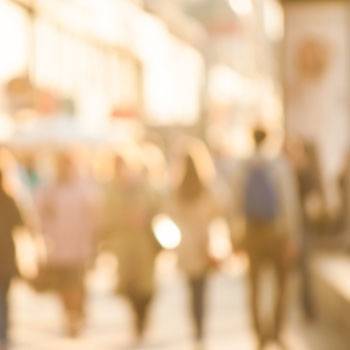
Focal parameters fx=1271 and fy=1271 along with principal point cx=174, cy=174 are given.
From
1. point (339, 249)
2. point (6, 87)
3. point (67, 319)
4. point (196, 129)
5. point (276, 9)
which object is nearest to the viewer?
point (67, 319)

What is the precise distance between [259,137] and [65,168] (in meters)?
1.59

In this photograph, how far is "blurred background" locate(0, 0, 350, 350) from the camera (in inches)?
390

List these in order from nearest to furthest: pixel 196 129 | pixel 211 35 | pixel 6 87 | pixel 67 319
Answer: pixel 67 319 → pixel 6 87 → pixel 196 129 → pixel 211 35

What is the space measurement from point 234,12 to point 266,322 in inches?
575

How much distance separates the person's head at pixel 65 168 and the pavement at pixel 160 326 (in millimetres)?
920

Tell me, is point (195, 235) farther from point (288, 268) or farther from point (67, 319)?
point (67, 319)

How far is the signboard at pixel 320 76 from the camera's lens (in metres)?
14.6

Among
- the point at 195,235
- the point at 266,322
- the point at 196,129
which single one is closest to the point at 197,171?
the point at 195,235

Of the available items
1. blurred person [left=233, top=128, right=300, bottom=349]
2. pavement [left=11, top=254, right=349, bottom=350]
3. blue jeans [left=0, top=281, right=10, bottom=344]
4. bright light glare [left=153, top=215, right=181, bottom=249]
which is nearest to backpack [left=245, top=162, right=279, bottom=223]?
blurred person [left=233, top=128, right=300, bottom=349]

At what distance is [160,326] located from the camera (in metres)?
10.7

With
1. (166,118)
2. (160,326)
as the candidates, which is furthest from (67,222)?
(166,118)

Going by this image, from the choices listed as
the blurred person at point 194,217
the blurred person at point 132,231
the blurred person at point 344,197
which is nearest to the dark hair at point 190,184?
the blurred person at point 194,217

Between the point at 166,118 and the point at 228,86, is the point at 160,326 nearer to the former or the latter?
the point at 166,118

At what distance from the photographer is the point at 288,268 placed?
9.13 metres
